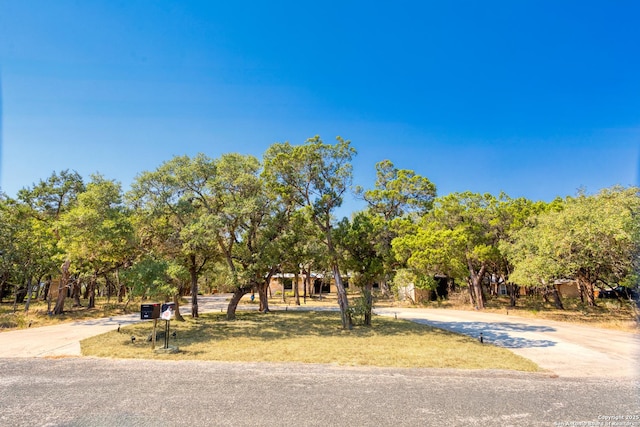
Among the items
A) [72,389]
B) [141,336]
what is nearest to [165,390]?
[72,389]

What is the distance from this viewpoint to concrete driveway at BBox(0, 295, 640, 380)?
8523 mm

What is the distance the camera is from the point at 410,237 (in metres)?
20.9

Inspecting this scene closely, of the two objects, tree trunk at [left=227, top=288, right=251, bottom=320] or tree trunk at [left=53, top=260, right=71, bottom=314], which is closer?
tree trunk at [left=227, top=288, right=251, bottom=320]

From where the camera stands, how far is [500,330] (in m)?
15.5

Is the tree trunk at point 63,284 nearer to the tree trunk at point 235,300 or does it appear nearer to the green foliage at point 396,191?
the tree trunk at point 235,300

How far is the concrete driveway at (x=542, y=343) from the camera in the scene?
28.0ft

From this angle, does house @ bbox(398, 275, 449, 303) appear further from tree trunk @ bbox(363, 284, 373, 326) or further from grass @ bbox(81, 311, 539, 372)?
grass @ bbox(81, 311, 539, 372)

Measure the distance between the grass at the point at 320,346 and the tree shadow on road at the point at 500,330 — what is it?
116 cm

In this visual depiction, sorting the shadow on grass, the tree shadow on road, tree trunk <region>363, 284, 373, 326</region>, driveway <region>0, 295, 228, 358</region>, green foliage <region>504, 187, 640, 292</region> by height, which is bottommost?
the tree shadow on road

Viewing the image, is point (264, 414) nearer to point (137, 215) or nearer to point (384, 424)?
point (384, 424)

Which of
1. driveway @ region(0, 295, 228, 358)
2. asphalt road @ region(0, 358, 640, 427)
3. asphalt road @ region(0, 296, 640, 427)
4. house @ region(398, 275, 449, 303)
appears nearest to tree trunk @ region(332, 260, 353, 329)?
asphalt road @ region(0, 296, 640, 427)

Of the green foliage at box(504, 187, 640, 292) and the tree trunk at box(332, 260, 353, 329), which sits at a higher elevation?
the green foliage at box(504, 187, 640, 292)

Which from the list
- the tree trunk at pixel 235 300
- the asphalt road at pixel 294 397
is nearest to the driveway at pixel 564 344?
the asphalt road at pixel 294 397

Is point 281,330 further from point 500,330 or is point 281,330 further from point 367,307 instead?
point 500,330
